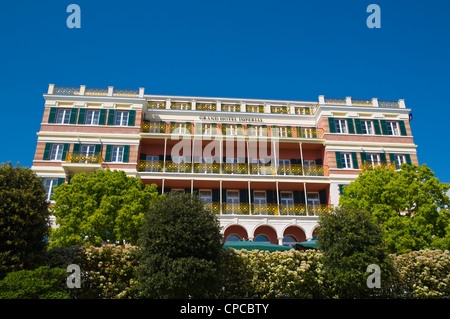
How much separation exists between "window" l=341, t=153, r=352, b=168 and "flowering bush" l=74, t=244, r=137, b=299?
739 inches

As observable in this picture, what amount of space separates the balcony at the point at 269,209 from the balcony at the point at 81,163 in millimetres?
8587

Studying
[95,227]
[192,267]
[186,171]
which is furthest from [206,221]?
[186,171]

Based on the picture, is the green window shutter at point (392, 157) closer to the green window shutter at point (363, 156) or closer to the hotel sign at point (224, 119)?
the green window shutter at point (363, 156)

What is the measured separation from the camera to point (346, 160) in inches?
1052

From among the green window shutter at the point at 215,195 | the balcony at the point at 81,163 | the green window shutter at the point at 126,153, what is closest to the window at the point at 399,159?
the green window shutter at the point at 215,195

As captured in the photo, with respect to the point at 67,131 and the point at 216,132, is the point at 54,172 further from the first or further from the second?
the point at 216,132

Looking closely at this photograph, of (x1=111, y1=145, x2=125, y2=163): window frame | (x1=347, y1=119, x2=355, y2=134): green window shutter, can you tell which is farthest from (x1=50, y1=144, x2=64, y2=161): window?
(x1=347, y1=119, x2=355, y2=134): green window shutter

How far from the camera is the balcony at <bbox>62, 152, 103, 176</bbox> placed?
23.6m

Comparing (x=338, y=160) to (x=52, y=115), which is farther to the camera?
(x=338, y=160)

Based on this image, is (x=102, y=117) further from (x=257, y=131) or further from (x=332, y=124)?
(x=332, y=124)

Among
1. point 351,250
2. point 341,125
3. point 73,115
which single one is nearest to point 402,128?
point 341,125

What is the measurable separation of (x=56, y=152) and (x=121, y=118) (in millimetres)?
5208

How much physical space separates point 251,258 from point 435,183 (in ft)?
40.6

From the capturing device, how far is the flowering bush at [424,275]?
565 inches
